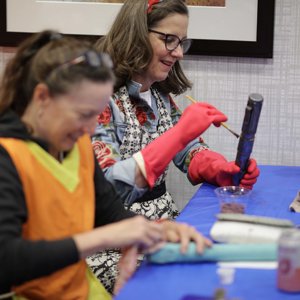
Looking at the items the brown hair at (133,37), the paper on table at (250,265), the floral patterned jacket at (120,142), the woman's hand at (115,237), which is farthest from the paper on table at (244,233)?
the brown hair at (133,37)

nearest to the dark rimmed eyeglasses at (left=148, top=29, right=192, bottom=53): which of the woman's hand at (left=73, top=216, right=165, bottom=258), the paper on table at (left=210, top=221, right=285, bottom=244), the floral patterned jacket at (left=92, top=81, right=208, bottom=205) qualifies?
the floral patterned jacket at (left=92, top=81, right=208, bottom=205)

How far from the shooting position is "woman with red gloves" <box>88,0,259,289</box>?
5.59ft

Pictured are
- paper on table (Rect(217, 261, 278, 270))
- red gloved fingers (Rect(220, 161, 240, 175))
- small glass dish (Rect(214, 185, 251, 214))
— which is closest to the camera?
paper on table (Rect(217, 261, 278, 270))

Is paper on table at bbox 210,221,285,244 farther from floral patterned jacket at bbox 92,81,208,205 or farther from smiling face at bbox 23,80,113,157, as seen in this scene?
floral patterned jacket at bbox 92,81,208,205

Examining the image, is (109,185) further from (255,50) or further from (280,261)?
(255,50)

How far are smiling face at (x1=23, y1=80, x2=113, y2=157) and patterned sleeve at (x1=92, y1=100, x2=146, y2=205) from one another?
39 centimetres

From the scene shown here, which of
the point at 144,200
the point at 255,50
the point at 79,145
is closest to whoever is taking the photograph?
the point at 79,145

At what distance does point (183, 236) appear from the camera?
3.90 feet

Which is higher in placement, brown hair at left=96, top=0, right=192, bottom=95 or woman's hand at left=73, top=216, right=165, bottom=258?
brown hair at left=96, top=0, right=192, bottom=95

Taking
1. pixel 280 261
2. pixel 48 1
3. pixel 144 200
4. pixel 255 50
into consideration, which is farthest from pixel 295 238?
pixel 48 1

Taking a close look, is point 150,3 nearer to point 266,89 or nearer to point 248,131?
point 248,131

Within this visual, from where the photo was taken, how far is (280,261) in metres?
1.03

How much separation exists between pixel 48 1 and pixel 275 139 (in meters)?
1.09

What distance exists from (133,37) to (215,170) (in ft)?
1.59
